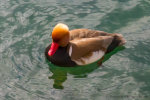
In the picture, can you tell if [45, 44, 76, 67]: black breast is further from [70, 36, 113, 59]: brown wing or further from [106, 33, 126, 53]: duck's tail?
[106, 33, 126, 53]: duck's tail

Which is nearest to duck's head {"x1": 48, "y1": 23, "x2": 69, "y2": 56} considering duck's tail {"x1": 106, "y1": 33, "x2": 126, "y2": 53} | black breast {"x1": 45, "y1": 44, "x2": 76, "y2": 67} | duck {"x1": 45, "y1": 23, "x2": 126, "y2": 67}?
duck {"x1": 45, "y1": 23, "x2": 126, "y2": 67}

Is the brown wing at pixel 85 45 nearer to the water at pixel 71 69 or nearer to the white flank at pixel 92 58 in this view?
the white flank at pixel 92 58

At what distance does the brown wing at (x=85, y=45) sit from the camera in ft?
23.7

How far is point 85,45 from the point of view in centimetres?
728

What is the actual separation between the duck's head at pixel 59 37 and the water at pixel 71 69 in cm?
50

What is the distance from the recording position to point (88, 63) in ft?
24.7

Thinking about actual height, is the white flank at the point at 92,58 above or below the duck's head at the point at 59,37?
below

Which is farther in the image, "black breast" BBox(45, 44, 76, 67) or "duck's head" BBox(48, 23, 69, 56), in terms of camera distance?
"black breast" BBox(45, 44, 76, 67)

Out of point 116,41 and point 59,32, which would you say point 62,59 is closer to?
point 59,32

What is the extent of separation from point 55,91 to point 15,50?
1.80m

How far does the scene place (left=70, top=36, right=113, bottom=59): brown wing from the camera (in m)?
7.24

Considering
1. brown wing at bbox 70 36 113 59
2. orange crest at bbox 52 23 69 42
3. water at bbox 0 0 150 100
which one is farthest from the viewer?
brown wing at bbox 70 36 113 59

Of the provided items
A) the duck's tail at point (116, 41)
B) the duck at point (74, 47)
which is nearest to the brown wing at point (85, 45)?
the duck at point (74, 47)

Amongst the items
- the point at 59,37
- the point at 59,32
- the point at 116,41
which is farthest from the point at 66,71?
the point at 116,41
